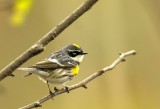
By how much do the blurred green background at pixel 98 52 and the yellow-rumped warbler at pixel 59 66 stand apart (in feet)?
11.9

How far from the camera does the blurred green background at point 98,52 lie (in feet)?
26.2

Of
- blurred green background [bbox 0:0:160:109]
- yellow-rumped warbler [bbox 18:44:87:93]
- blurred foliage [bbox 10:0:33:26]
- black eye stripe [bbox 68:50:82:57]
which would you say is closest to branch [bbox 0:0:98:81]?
blurred foliage [bbox 10:0:33:26]

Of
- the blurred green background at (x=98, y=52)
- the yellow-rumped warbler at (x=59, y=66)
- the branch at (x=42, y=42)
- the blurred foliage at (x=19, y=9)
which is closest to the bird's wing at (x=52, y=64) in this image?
the yellow-rumped warbler at (x=59, y=66)

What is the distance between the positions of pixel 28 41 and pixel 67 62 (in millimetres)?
4434

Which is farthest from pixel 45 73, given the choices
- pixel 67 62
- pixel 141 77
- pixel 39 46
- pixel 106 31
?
pixel 106 31

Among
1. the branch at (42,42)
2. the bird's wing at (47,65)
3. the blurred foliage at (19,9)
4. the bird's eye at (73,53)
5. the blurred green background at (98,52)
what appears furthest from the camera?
the blurred green background at (98,52)

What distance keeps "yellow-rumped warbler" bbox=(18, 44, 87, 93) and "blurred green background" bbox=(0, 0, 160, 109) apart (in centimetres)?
363

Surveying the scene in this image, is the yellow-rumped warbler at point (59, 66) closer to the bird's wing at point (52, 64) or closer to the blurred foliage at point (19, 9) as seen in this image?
the bird's wing at point (52, 64)

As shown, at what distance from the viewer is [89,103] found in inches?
324

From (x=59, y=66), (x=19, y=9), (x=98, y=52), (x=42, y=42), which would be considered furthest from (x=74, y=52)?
(x=98, y=52)

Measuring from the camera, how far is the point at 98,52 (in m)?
8.47

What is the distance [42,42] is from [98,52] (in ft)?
→ 21.2

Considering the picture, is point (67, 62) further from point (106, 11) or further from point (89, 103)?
point (106, 11)

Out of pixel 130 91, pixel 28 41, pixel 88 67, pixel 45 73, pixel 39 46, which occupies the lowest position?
pixel 39 46
